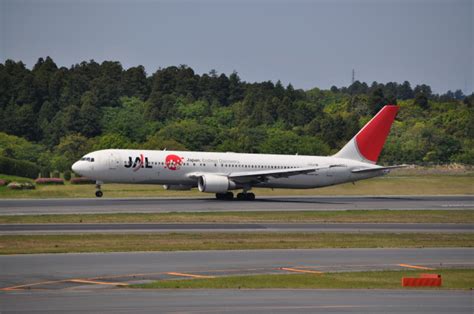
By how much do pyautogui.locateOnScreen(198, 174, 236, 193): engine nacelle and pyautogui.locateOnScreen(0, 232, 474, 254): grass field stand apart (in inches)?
821

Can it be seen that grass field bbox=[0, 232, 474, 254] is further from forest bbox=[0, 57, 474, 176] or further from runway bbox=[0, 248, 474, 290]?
forest bbox=[0, 57, 474, 176]

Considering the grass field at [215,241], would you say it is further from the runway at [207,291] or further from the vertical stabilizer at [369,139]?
the vertical stabilizer at [369,139]

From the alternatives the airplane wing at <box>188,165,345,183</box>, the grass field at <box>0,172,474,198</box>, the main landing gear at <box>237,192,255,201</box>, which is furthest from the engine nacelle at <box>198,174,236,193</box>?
the grass field at <box>0,172,474,198</box>

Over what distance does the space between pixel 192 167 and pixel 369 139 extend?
14978mm

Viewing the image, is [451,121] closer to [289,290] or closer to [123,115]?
[123,115]

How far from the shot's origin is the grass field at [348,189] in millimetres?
65750

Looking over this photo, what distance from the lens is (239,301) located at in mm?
23656

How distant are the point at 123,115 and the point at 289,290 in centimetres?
10370

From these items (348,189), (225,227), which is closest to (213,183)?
(348,189)

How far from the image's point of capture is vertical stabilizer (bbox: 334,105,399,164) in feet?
227

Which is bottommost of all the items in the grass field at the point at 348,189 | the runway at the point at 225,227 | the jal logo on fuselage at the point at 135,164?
the runway at the point at 225,227

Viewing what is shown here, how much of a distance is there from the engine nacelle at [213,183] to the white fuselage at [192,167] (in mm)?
833

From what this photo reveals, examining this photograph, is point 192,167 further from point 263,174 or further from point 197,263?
Result: point 197,263

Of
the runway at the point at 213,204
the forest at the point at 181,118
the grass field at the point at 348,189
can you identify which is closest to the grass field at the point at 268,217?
the runway at the point at 213,204
